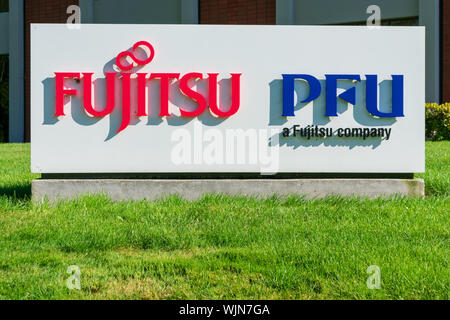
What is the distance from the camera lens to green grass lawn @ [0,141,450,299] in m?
3.62

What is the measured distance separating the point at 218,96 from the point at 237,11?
14639mm

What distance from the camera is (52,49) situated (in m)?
6.34

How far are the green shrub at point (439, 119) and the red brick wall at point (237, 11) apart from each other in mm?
6676

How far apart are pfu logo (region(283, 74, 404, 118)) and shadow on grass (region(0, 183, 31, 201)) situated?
335 centimetres

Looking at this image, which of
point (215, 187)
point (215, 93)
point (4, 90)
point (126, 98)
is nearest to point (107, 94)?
point (126, 98)

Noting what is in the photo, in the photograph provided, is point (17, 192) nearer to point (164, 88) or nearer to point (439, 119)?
point (164, 88)

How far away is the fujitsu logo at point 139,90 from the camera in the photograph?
630 cm

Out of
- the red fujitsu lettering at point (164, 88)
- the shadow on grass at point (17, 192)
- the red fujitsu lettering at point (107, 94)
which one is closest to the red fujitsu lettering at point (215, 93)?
the red fujitsu lettering at point (164, 88)

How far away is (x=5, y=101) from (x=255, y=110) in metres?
22.0

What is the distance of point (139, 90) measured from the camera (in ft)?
20.8

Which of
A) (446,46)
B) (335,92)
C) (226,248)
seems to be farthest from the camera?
(446,46)

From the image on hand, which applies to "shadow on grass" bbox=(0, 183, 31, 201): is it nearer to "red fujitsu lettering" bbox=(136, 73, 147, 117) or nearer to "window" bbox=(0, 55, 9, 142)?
"red fujitsu lettering" bbox=(136, 73, 147, 117)

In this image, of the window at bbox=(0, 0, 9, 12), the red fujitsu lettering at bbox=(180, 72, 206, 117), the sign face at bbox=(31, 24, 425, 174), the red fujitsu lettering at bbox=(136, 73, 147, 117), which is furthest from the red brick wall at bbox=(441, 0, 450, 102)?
the window at bbox=(0, 0, 9, 12)
